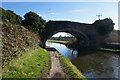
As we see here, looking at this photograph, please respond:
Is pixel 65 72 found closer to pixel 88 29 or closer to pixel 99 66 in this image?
pixel 99 66

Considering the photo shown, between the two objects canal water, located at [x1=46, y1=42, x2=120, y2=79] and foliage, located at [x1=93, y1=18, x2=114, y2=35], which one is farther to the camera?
foliage, located at [x1=93, y1=18, x2=114, y2=35]

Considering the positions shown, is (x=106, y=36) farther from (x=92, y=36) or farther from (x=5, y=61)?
(x=5, y=61)

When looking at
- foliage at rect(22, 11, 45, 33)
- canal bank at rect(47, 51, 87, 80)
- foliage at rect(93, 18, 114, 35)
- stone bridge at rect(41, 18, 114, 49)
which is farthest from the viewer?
foliage at rect(93, 18, 114, 35)

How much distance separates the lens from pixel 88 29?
65750 millimetres

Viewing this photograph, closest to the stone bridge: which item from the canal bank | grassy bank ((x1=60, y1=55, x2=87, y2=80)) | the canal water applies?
the canal water

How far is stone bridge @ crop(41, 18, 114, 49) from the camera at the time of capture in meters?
60.3

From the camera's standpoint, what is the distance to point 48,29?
59656 millimetres

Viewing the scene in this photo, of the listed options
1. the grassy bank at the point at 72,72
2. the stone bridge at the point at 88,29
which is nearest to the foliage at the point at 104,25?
the stone bridge at the point at 88,29

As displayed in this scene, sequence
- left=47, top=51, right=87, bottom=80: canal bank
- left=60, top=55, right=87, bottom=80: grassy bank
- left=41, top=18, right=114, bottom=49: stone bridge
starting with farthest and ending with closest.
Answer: left=41, top=18, right=114, bottom=49: stone bridge, left=60, top=55, right=87, bottom=80: grassy bank, left=47, top=51, right=87, bottom=80: canal bank

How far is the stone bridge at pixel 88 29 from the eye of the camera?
198 feet

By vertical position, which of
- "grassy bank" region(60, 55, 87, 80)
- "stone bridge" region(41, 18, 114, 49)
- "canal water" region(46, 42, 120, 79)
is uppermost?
"stone bridge" region(41, 18, 114, 49)

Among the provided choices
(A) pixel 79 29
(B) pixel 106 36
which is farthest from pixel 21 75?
(B) pixel 106 36

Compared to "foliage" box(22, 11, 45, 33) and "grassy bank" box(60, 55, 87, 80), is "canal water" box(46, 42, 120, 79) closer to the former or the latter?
"grassy bank" box(60, 55, 87, 80)

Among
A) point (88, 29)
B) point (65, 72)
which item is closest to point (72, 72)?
point (65, 72)
